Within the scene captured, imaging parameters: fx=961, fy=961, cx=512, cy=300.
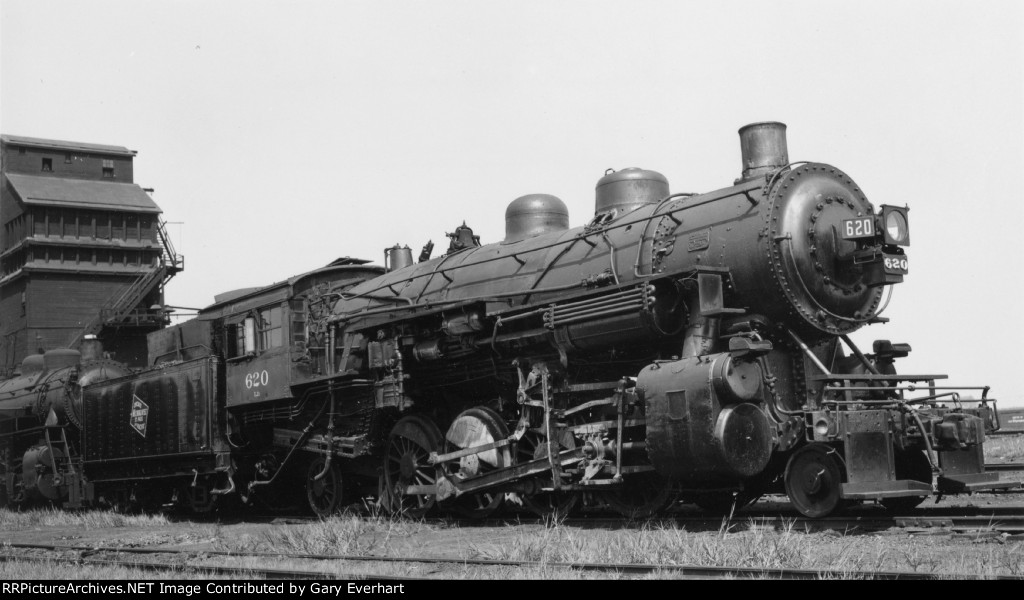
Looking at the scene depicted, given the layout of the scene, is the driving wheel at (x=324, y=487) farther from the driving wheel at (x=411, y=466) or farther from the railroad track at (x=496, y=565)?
the railroad track at (x=496, y=565)

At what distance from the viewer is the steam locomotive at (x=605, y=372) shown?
8109 millimetres

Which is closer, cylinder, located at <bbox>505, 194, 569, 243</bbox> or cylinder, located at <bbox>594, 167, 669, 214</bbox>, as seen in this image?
cylinder, located at <bbox>594, 167, 669, 214</bbox>

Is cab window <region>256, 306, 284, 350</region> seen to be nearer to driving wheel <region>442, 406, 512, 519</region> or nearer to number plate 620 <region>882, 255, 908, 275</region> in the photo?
driving wheel <region>442, 406, 512, 519</region>

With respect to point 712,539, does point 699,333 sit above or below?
above

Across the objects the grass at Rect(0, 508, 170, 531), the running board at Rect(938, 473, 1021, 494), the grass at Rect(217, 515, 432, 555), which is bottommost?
the grass at Rect(0, 508, 170, 531)

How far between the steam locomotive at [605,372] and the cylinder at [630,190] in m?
0.03

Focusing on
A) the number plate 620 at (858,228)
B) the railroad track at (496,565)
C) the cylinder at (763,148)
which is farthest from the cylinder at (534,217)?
the railroad track at (496,565)

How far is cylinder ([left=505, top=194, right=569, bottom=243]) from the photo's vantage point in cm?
1157

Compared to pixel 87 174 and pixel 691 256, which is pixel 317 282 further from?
pixel 87 174

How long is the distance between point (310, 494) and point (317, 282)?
2836 millimetres

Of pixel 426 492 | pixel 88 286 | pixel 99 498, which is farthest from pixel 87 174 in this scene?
pixel 426 492

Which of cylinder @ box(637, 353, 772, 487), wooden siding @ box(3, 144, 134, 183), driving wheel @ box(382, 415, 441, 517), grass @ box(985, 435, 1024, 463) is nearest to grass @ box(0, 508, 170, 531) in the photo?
driving wheel @ box(382, 415, 441, 517)

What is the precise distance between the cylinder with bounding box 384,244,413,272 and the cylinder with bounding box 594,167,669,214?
13.2 feet

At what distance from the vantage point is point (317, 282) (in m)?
13.0
